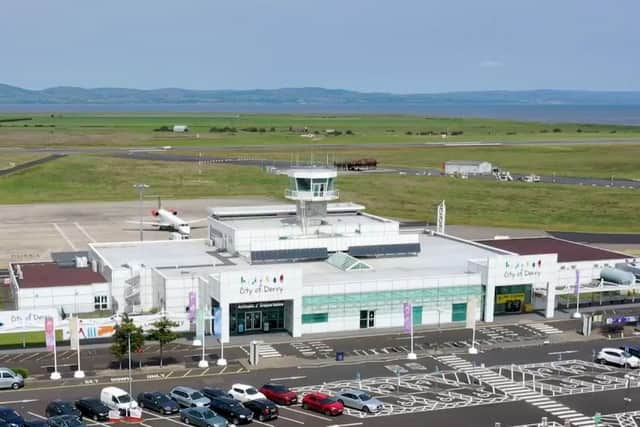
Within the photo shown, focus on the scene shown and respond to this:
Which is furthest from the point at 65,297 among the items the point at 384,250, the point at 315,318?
the point at 384,250

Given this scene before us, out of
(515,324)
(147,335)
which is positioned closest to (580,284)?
(515,324)

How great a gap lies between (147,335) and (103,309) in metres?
15.9

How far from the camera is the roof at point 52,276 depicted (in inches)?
3009

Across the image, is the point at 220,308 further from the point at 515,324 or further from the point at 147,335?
the point at 515,324

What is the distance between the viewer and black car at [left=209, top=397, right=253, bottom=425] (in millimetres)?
47906

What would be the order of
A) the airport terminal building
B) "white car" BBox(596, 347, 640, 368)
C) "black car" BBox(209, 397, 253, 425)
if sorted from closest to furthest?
"black car" BBox(209, 397, 253, 425)
"white car" BBox(596, 347, 640, 368)
the airport terminal building

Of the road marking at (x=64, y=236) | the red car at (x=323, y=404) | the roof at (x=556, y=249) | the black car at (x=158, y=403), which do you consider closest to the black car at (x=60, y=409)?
the black car at (x=158, y=403)

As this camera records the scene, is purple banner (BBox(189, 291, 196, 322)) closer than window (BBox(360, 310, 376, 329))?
Yes

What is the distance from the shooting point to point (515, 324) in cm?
7262

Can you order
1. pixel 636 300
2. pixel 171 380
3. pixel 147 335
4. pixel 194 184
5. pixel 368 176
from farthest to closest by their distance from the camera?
pixel 368 176, pixel 194 184, pixel 636 300, pixel 147 335, pixel 171 380

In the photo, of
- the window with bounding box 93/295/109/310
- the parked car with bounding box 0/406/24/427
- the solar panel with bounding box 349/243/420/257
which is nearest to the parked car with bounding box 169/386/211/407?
the parked car with bounding box 0/406/24/427

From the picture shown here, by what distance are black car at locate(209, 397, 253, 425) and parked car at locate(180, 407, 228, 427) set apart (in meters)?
0.86

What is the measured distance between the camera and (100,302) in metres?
75.7

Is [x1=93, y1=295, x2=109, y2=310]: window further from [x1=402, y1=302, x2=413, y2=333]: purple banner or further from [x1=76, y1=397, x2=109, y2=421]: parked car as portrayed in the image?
[x1=402, y1=302, x2=413, y2=333]: purple banner
